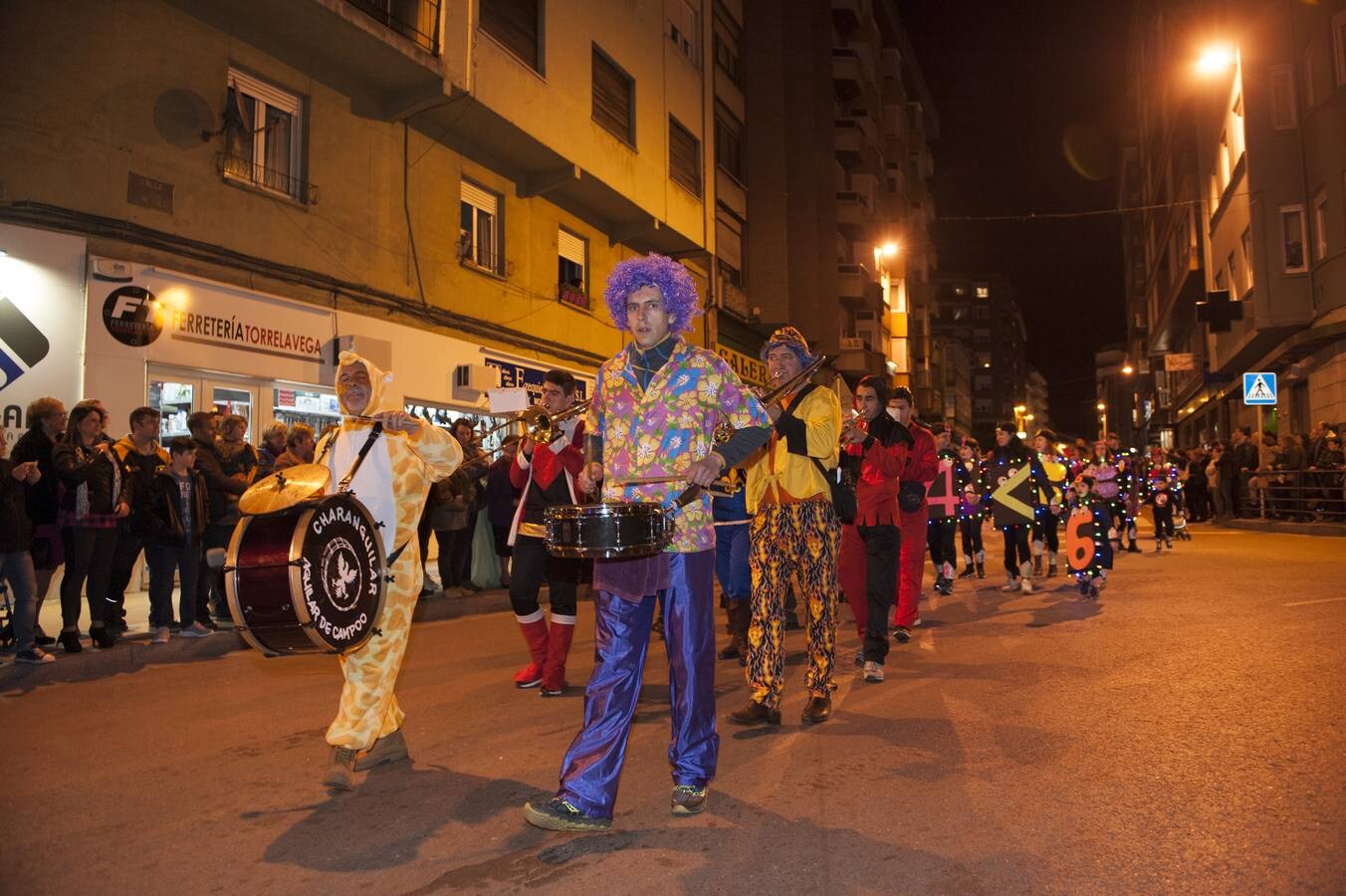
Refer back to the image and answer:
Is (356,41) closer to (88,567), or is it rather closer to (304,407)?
(304,407)

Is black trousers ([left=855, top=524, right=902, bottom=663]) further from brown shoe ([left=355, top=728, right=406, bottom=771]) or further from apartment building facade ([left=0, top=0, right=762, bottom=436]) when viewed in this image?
apartment building facade ([left=0, top=0, right=762, bottom=436])

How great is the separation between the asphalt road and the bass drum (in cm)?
75

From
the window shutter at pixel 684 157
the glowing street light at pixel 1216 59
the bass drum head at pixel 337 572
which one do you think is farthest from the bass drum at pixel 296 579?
the glowing street light at pixel 1216 59

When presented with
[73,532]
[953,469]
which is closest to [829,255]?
[953,469]

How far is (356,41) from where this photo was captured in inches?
549

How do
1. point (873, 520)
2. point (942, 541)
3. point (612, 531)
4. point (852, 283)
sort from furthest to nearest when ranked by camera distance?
point (852, 283) → point (942, 541) → point (873, 520) → point (612, 531)

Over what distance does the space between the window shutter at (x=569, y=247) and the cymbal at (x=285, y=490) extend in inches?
640

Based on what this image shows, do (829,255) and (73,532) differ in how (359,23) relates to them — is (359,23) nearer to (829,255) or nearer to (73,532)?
(73,532)

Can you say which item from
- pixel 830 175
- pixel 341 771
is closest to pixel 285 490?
pixel 341 771

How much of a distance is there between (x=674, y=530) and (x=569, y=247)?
Result: 17.6 meters

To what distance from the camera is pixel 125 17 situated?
38.0 feet

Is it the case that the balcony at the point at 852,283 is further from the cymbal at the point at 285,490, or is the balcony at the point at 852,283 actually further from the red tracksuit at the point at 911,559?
the cymbal at the point at 285,490

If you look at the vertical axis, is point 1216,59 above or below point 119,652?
above

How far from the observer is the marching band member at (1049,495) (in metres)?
12.9
